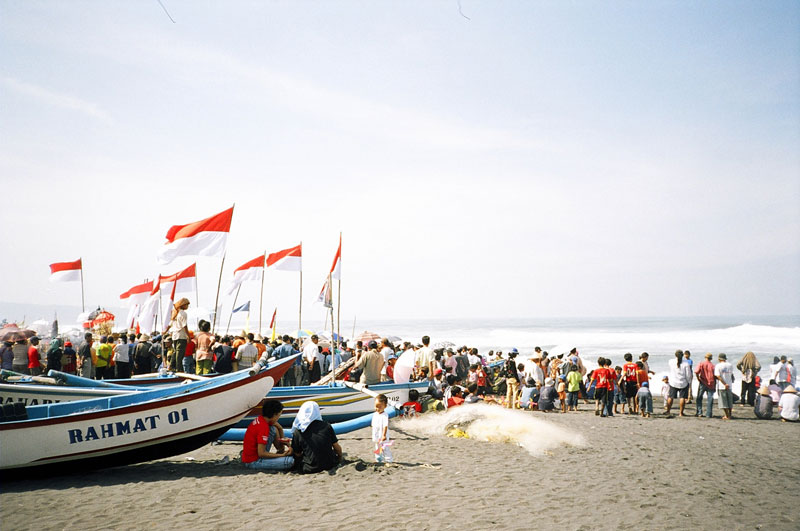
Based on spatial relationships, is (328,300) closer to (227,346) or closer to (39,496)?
(227,346)

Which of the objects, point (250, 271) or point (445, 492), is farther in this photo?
point (250, 271)

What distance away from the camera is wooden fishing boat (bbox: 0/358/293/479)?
25.9ft

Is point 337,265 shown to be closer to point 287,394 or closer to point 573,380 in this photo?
point 287,394

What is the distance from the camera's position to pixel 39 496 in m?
7.37

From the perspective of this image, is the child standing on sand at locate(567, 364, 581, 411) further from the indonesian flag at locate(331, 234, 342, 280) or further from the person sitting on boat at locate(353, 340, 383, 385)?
the indonesian flag at locate(331, 234, 342, 280)

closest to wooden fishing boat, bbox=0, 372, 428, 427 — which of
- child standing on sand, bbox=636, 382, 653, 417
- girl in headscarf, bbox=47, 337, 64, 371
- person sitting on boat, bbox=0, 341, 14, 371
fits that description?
person sitting on boat, bbox=0, 341, 14, 371

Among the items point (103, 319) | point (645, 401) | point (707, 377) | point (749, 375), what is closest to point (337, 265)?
point (645, 401)

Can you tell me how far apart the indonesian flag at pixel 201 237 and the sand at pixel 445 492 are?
5.56 metres

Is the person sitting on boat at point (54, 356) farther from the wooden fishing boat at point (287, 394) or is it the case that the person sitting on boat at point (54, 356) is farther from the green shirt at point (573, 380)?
the green shirt at point (573, 380)

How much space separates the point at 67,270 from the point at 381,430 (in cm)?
2170

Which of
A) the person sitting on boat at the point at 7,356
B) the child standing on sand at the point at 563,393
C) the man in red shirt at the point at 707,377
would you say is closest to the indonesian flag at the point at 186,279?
the person sitting on boat at the point at 7,356

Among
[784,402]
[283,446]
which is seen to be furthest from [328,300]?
[784,402]

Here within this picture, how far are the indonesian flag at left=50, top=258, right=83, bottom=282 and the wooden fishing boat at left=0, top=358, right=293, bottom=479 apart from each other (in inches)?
734

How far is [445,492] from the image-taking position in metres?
7.69
